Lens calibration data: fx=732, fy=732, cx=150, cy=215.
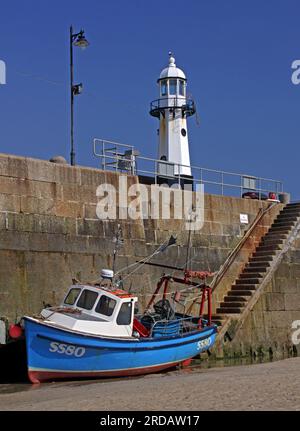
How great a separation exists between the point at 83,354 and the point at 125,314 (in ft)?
4.47

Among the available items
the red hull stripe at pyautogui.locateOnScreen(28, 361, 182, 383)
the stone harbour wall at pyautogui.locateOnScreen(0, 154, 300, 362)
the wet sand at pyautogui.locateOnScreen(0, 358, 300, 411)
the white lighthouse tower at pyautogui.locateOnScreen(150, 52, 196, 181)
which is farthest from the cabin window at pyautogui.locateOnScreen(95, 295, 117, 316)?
the white lighthouse tower at pyautogui.locateOnScreen(150, 52, 196, 181)

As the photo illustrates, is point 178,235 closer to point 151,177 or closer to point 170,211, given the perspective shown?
point 170,211

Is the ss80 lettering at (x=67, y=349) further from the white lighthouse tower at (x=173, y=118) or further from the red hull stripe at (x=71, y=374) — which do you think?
the white lighthouse tower at (x=173, y=118)

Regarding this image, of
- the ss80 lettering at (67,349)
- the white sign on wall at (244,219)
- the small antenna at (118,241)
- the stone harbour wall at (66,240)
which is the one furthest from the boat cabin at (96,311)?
the white sign on wall at (244,219)

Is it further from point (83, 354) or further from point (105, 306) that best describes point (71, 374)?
point (105, 306)

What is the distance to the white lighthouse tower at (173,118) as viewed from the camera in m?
29.0

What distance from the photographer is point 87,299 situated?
14.9 meters

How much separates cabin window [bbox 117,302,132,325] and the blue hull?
442mm

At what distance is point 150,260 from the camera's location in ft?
61.8

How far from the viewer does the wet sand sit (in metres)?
9.80

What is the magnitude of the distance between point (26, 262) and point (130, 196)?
165 inches

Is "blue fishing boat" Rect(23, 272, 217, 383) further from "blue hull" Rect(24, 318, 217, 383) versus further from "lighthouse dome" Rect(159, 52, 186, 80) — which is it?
"lighthouse dome" Rect(159, 52, 186, 80)

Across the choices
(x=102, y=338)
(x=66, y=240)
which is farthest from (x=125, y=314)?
(x=66, y=240)

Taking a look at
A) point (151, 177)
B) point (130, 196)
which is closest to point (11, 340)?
point (130, 196)
